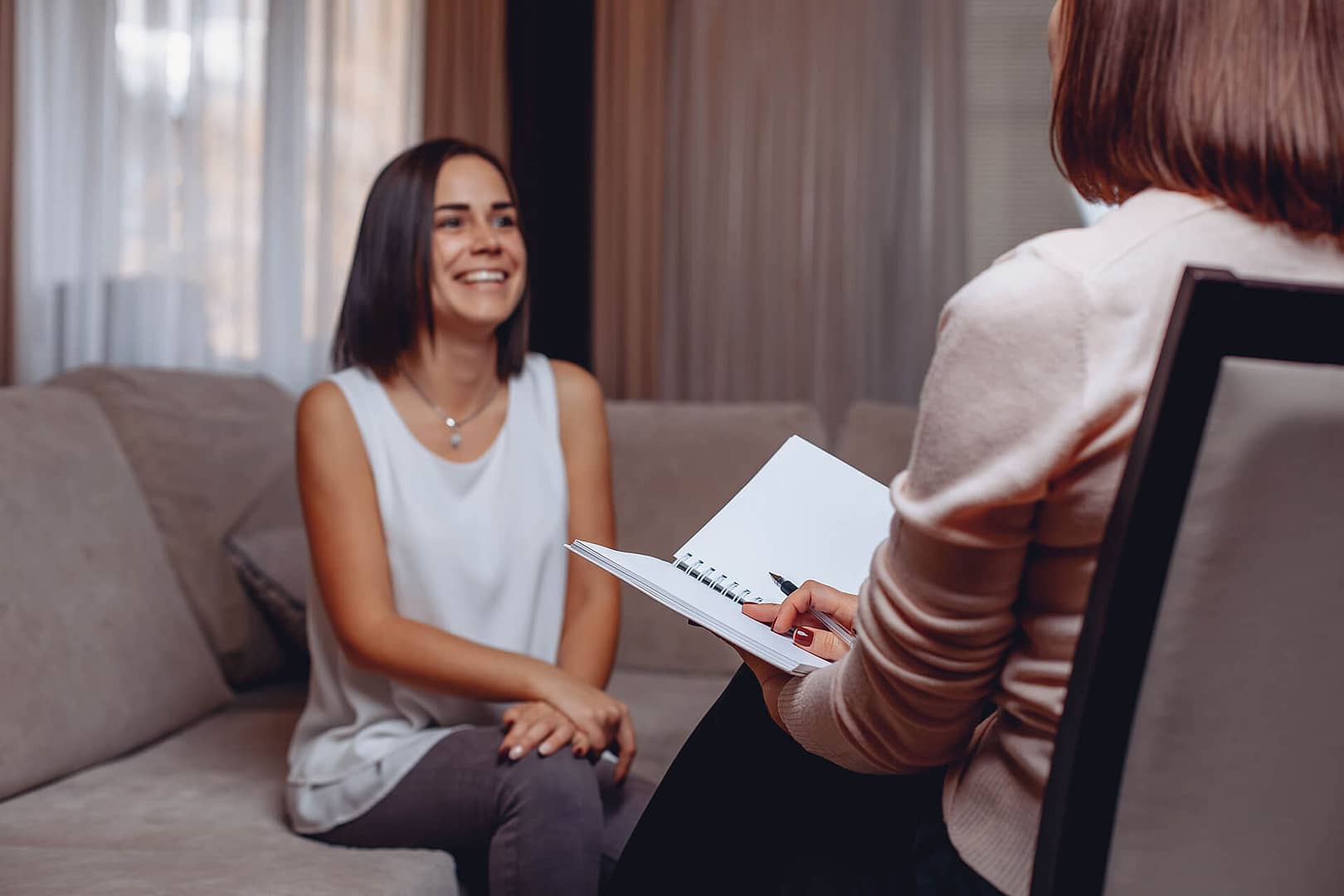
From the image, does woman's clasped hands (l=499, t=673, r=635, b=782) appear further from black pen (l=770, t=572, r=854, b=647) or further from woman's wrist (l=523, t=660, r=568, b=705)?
black pen (l=770, t=572, r=854, b=647)

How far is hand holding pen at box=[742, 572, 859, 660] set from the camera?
2.79 feet

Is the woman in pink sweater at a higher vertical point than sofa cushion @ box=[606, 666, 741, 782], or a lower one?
higher

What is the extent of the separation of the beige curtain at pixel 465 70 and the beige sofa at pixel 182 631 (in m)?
1.14

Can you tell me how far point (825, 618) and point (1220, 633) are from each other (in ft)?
1.12

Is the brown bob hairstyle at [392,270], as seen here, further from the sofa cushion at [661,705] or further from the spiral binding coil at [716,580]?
the spiral binding coil at [716,580]

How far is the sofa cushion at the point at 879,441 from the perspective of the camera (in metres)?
2.25

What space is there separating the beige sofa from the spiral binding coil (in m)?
0.57

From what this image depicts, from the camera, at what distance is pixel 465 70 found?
3258 millimetres

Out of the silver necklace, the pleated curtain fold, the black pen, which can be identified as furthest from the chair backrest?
the pleated curtain fold

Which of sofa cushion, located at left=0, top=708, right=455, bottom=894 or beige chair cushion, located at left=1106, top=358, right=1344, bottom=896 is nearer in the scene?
beige chair cushion, located at left=1106, top=358, right=1344, bottom=896

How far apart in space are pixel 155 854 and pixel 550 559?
0.57 meters

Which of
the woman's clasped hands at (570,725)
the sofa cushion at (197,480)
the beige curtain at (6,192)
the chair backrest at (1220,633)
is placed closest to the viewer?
the chair backrest at (1220,633)

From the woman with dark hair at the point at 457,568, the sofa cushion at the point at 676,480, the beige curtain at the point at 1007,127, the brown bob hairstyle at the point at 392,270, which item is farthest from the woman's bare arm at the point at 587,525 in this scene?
the beige curtain at the point at 1007,127

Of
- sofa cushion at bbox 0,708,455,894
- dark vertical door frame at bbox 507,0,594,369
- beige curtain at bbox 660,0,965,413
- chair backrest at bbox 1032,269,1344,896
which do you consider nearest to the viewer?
chair backrest at bbox 1032,269,1344,896
